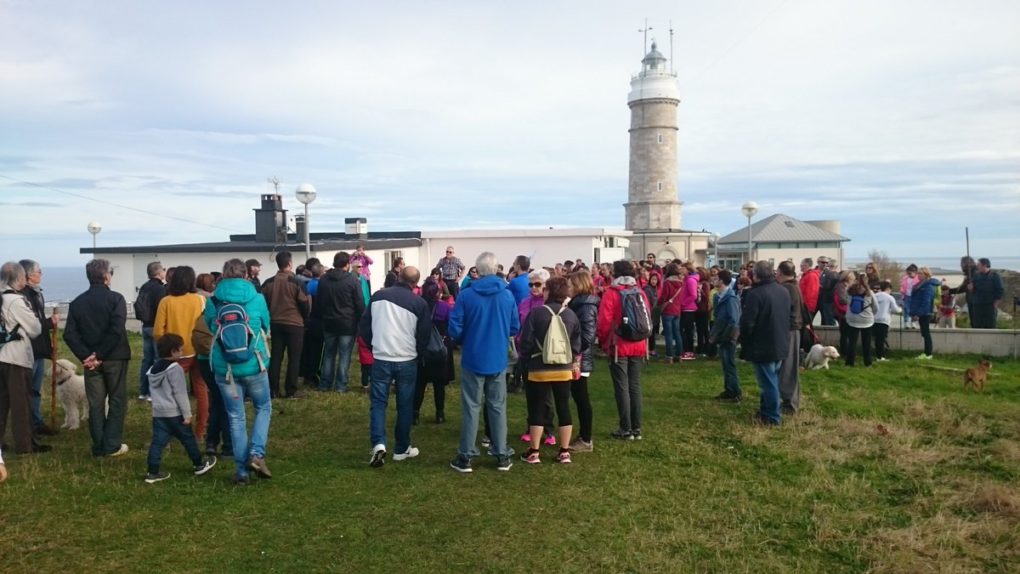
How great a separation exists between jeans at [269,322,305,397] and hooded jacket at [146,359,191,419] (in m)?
3.11

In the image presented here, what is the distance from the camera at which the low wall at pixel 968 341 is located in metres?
12.5

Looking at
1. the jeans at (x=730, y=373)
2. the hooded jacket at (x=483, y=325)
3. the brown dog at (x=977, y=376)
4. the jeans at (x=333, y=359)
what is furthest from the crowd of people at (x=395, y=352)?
the brown dog at (x=977, y=376)

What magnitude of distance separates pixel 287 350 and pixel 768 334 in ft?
19.3

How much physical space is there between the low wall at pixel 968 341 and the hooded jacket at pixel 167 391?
12.5 metres

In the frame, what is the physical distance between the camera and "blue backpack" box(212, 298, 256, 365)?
5.54 m

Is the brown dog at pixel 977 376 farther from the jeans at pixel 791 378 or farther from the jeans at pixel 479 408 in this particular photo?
the jeans at pixel 479 408

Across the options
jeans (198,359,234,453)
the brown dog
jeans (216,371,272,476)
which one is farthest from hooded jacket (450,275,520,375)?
the brown dog

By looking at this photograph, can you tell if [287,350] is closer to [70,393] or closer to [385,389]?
[70,393]

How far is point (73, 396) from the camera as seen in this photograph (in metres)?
7.70

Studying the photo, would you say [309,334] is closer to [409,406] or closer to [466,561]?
[409,406]

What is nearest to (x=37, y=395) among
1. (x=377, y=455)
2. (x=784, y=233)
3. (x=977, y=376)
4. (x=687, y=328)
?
(x=377, y=455)

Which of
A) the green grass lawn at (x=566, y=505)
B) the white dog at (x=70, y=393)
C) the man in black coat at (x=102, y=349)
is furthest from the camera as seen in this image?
Answer: the white dog at (x=70, y=393)

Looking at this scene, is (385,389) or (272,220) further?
(272,220)

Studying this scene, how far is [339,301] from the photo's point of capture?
942 centimetres
